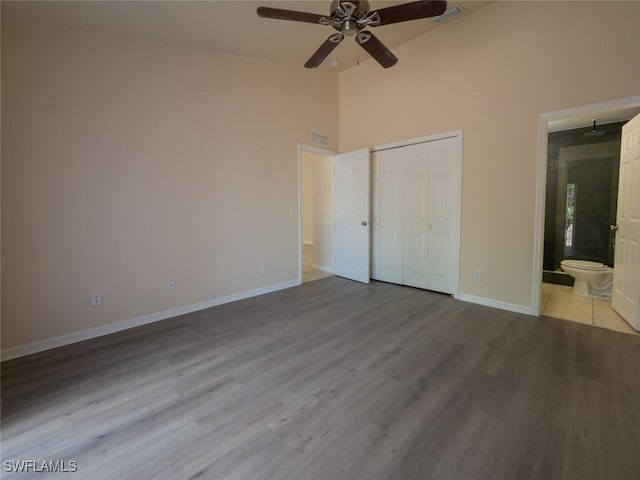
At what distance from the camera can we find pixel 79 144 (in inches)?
105

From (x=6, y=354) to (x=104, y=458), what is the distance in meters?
1.82

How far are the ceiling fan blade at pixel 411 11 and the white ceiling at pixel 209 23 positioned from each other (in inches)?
35.7

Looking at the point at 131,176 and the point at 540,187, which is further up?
the point at 131,176

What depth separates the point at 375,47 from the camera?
8.48 ft

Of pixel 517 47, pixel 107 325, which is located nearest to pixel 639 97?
pixel 517 47

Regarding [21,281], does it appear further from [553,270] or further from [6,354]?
[553,270]

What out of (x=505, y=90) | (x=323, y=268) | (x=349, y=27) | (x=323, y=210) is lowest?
(x=323, y=268)

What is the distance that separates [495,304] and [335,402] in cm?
257

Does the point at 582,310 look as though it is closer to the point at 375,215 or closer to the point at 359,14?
the point at 375,215

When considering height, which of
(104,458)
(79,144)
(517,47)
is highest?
(517,47)

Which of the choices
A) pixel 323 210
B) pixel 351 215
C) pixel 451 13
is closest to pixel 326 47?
pixel 451 13

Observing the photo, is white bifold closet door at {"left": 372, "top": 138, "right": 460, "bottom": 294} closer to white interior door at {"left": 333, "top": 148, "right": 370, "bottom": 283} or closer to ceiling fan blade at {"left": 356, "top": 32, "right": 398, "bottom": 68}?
white interior door at {"left": 333, "top": 148, "right": 370, "bottom": 283}

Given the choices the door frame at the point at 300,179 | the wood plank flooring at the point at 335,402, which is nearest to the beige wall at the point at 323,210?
the door frame at the point at 300,179

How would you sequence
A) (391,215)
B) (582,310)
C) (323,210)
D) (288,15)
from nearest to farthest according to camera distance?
(288,15)
(582,310)
(391,215)
(323,210)
